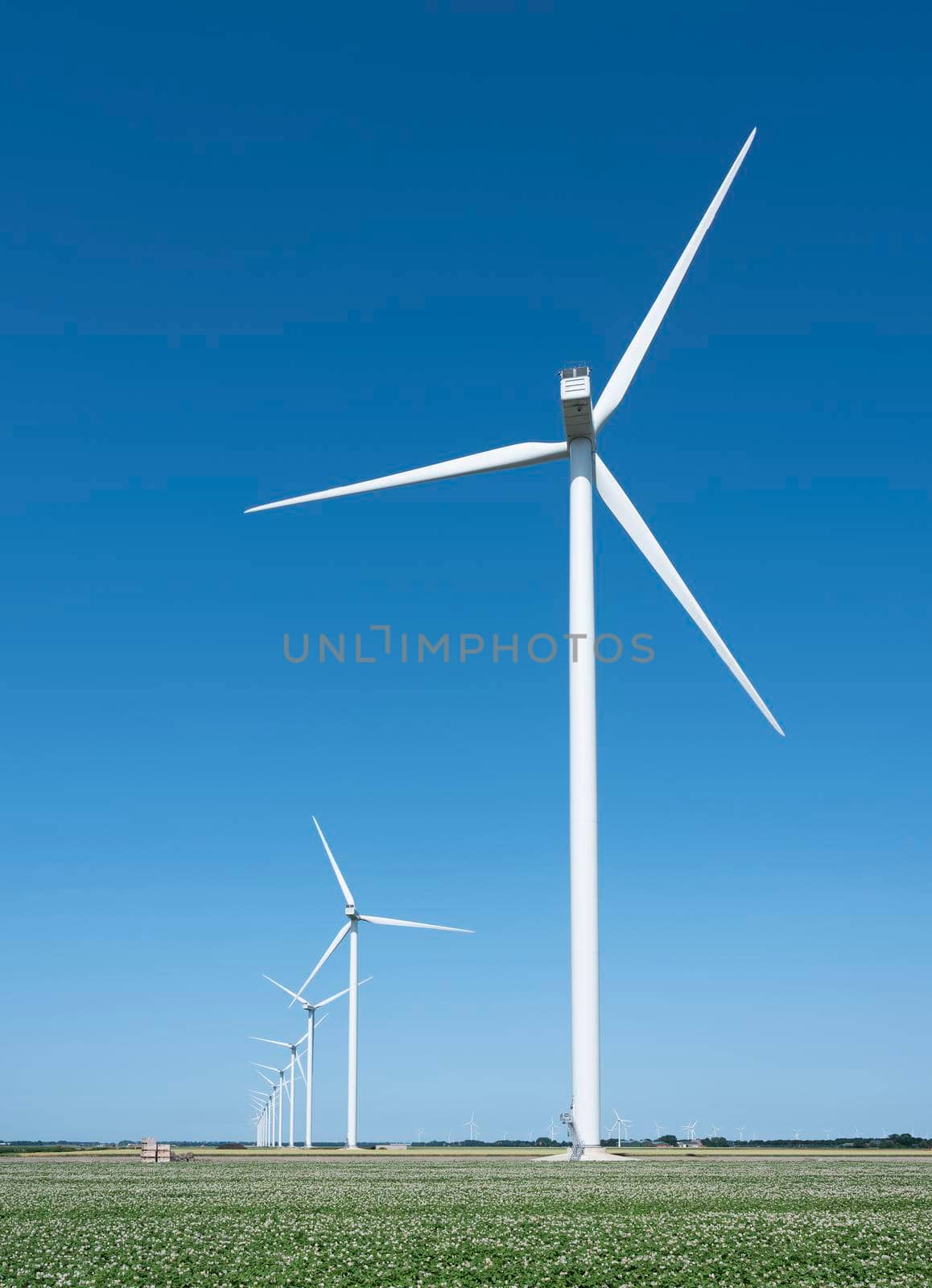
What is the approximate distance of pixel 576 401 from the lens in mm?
63500

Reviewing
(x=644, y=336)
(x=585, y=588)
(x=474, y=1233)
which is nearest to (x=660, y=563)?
(x=585, y=588)

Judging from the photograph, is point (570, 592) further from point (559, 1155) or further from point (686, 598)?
point (559, 1155)

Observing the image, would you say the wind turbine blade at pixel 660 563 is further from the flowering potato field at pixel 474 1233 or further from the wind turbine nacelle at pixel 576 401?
the flowering potato field at pixel 474 1233

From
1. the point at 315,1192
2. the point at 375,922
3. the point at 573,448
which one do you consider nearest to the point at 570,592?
the point at 573,448

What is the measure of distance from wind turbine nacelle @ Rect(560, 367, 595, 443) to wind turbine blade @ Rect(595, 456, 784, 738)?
2.18 meters

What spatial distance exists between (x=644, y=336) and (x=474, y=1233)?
53.8 meters

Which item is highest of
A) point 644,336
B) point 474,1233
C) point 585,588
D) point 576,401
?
point 644,336

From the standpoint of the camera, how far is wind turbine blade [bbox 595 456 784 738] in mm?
54812

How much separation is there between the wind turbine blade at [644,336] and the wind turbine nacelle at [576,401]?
85cm

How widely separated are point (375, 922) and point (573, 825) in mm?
64107

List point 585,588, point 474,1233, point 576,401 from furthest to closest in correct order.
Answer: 1. point 576,401
2. point 585,588
3. point 474,1233

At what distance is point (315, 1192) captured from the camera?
34875 mm

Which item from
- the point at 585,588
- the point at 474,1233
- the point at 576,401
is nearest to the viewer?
the point at 474,1233

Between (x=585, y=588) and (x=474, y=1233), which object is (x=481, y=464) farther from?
(x=474, y=1233)
